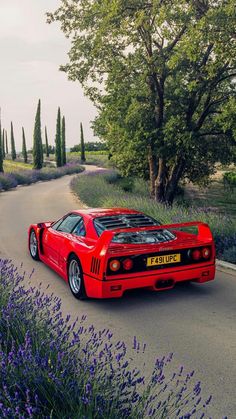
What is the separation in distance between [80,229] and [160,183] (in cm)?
1158

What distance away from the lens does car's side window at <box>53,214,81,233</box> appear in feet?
23.1

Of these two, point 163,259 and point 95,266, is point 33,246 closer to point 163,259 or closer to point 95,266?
point 95,266

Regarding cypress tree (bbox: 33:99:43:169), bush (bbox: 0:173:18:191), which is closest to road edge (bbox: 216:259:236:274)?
bush (bbox: 0:173:18:191)

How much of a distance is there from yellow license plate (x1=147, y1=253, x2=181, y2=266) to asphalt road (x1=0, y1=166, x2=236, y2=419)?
68 centimetres

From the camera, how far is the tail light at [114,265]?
18.1 ft

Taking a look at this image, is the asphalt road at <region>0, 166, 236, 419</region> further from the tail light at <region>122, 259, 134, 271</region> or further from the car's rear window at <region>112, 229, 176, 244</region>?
the car's rear window at <region>112, 229, 176, 244</region>

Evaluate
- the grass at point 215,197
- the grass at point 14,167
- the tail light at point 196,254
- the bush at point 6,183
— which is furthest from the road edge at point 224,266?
the grass at point 14,167

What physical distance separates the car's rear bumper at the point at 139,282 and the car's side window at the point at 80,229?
0.94 m

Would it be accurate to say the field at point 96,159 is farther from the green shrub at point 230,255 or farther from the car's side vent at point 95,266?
the car's side vent at point 95,266

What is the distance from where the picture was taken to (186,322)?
5387 mm

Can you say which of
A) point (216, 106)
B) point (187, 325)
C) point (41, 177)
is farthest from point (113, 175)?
point (187, 325)

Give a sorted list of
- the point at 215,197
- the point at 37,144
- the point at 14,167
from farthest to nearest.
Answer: the point at 14,167, the point at 37,144, the point at 215,197

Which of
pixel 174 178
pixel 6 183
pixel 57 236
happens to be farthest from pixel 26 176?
pixel 57 236

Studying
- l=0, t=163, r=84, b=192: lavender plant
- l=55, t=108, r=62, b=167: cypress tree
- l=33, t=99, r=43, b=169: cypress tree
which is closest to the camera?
l=0, t=163, r=84, b=192: lavender plant
